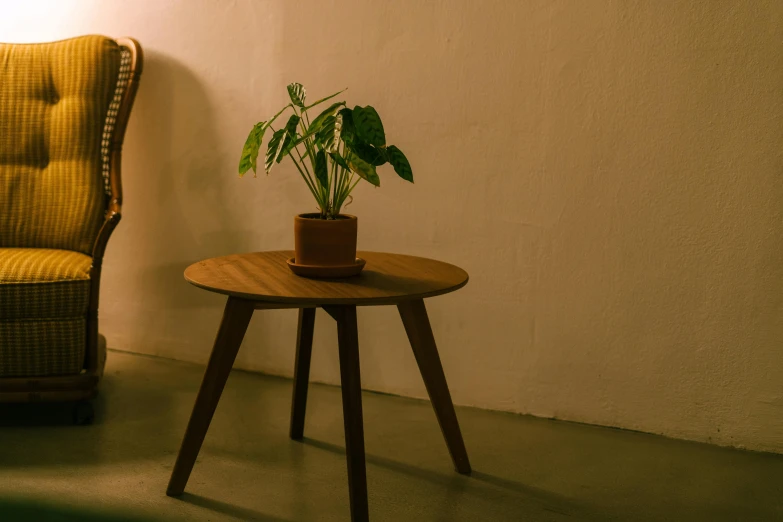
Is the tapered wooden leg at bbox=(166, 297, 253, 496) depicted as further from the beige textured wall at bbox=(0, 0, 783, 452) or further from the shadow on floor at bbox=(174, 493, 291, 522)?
the beige textured wall at bbox=(0, 0, 783, 452)

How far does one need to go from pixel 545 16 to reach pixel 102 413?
1.54 m

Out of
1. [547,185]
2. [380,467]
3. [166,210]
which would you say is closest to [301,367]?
[380,467]

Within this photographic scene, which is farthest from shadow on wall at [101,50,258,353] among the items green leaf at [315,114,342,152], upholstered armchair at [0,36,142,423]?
green leaf at [315,114,342,152]

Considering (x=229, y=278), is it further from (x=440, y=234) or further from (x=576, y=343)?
(x=576, y=343)

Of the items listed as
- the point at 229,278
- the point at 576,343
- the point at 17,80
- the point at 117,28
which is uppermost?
the point at 117,28

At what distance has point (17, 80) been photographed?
236 centimetres

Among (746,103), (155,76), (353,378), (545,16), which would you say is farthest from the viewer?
(155,76)

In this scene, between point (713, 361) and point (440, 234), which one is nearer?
point (713, 361)

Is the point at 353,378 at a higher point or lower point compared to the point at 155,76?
lower

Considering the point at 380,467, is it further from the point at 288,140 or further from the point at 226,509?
the point at 288,140

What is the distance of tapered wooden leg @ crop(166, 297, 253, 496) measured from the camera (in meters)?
1.58

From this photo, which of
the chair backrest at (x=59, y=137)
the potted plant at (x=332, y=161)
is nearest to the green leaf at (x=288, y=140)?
the potted plant at (x=332, y=161)

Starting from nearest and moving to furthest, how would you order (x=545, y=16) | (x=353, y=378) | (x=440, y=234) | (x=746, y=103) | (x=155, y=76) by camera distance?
(x=353, y=378) < (x=746, y=103) < (x=545, y=16) < (x=440, y=234) < (x=155, y=76)

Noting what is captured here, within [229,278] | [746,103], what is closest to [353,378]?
[229,278]
